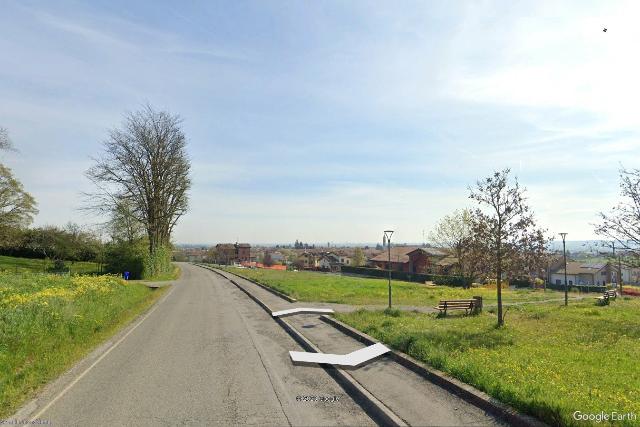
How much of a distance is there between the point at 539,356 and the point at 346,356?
4.79 m

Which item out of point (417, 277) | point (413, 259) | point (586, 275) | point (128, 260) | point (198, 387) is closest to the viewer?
point (198, 387)

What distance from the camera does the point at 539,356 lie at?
34.2ft

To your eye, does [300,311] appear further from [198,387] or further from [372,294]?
[372,294]

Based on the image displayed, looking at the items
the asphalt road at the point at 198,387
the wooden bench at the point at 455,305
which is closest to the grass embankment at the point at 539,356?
the wooden bench at the point at 455,305

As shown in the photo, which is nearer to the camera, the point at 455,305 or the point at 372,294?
the point at 455,305

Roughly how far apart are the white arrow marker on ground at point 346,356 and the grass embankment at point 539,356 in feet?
1.65

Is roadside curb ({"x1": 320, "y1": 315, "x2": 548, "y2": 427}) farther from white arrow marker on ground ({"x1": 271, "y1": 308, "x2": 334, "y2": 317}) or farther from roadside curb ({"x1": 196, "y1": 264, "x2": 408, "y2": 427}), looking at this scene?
white arrow marker on ground ({"x1": 271, "y1": 308, "x2": 334, "y2": 317})

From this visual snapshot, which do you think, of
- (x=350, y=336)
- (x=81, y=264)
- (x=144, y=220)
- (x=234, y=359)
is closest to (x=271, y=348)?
(x=234, y=359)

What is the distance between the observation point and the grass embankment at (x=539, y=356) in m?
6.84

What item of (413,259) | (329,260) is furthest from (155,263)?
→ (329,260)

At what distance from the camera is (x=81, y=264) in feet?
196

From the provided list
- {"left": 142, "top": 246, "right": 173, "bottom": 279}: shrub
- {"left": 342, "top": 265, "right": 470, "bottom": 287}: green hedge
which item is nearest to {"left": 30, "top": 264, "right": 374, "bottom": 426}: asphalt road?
{"left": 142, "top": 246, "right": 173, "bottom": 279}: shrub

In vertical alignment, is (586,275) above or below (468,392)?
below

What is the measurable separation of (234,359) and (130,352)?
10.7ft
